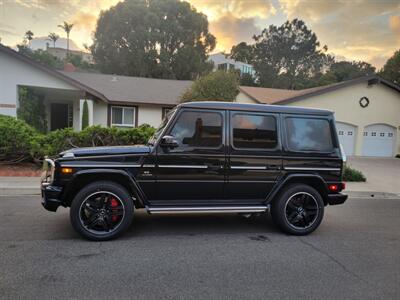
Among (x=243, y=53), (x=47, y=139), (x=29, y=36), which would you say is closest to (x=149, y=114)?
(x=47, y=139)

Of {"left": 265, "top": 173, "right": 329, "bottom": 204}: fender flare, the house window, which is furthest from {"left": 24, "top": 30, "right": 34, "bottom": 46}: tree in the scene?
{"left": 265, "top": 173, "right": 329, "bottom": 204}: fender flare

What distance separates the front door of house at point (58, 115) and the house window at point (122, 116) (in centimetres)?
537

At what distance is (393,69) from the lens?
1131 inches

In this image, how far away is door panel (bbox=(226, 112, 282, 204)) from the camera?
516cm

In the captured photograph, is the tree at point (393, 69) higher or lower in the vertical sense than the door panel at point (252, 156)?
higher

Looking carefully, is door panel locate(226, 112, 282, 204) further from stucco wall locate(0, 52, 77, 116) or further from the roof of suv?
stucco wall locate(0, 52, 77, 116)

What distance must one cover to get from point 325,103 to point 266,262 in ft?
59.8

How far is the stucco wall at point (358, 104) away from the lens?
20.3m

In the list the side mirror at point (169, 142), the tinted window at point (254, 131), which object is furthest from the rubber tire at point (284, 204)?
the side mirror at point (169, 142)

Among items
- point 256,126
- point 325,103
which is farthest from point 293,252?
point 325,103

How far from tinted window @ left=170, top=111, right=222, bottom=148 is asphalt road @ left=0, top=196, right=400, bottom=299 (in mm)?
1593

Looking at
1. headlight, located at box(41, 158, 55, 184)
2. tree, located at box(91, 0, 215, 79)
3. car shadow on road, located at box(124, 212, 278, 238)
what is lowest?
car shadow on road, located at box(124, 212, 278, 238)

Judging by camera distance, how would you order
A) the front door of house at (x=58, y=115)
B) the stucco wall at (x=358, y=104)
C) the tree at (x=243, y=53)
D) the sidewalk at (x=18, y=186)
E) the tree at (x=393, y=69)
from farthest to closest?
the tree at (x=243, y=53), the tree at (x=393, y=69), the front door of house at (x=58, y=115), the stucco wall at (x=358, y=104), the sidewalk at (x=18, y=186)

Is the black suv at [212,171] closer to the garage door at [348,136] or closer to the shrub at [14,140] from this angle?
the shrub at [14,140]
